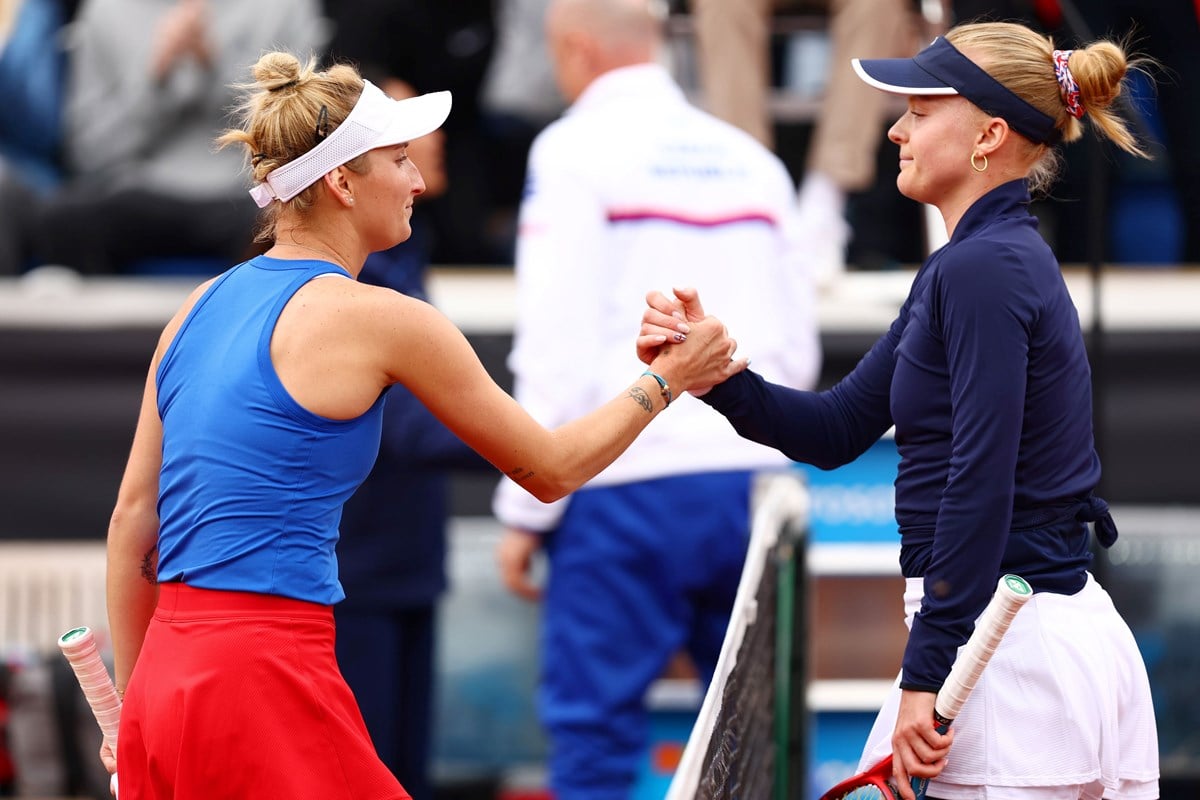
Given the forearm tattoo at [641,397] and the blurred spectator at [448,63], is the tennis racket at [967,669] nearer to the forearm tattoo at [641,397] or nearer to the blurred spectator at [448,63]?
the forearm tattoo at [641,397]

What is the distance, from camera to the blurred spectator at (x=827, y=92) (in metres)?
5.25

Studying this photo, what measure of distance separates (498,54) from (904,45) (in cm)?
162

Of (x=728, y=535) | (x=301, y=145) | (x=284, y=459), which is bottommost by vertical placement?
(x=728, y=535)

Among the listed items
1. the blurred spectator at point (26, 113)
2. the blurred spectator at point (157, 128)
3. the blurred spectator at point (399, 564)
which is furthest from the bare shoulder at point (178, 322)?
the blurred spectator at point (26, 113)

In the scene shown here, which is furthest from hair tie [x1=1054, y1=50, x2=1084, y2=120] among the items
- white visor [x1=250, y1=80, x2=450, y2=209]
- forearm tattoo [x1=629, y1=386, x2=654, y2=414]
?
white visor [x1=250, y1=80, x2=450, y2=209]

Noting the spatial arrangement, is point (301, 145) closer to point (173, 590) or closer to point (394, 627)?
point (173, 590)

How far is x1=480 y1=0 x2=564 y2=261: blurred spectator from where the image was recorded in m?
6.13

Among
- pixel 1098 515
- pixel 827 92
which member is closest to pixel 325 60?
pixel 827 92

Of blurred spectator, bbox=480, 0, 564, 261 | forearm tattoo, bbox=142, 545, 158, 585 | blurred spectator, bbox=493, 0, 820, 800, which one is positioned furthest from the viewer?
blurred spectator, bbox=480, 0, 564, 261

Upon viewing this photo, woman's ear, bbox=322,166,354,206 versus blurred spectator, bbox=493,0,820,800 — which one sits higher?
woman's ear, bbox=322,166,354,206

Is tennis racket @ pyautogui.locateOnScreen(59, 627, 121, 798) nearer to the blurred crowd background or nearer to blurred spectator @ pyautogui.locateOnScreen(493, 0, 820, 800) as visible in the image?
blurred spectator @ pyautogui.locateOnScreen(493, 0, 820, 800)

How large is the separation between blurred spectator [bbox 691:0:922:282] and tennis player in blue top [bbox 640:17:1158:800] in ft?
9.33

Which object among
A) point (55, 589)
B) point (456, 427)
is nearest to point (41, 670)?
point (55, 589)

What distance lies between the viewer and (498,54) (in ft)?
20.7
